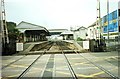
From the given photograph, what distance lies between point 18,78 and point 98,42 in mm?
14820

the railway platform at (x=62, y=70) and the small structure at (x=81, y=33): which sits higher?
the small structure at (x=81, y=33)

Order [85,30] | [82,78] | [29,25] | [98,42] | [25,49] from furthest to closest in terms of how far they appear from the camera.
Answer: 1. [85,30]
2. [29,25]
3. [25,49]
4. [98,42]
5. [82,78]

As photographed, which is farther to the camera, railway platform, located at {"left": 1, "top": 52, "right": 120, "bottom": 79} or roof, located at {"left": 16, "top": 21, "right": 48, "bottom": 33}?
roof, located at {"left": 16, "top": 21, "right": 48, "bottom": 33}

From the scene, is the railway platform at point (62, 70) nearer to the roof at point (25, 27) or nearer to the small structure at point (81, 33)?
the roof at point (25, 27)

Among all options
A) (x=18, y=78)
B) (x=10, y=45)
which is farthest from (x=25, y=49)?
(x=18, y=78)

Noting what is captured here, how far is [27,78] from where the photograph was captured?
849 centimetres

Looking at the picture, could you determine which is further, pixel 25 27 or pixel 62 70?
pixel 25 27

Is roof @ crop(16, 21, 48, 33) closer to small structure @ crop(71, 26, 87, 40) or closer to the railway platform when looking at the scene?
small structure @ crop(71, 26, 87, 40)

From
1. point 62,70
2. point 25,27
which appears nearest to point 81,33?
point 25,27

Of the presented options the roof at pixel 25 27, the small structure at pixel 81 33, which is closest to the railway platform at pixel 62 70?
the roof at pixel 25 27

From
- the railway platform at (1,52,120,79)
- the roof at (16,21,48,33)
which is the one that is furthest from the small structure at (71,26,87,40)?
the railway platform at (1,52,120,79)

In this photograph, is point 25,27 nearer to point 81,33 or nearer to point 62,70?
point 81,33

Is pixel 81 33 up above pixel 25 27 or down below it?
below

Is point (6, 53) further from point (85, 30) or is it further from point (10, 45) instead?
point (85, 30)
